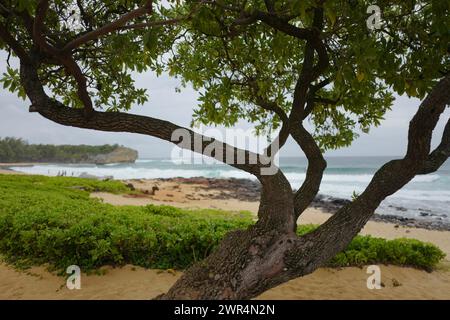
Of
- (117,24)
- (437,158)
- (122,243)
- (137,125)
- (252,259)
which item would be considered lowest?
(122,243)

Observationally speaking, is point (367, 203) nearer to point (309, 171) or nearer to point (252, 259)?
point (309, 171)

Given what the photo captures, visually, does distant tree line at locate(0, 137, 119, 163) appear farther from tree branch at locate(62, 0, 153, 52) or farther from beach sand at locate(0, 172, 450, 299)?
tree branch at locate(62, 0, 153, 52)

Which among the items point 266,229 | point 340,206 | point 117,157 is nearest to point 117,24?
point 266,229

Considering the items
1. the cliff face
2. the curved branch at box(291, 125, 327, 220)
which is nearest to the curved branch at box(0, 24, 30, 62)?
the curved branch at box(291, 125, 327, 220)

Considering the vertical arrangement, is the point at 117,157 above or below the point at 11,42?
above

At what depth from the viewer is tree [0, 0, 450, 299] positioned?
113 inches

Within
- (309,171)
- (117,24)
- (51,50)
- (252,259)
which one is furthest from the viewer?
(309,171)

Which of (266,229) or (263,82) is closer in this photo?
(266,229)

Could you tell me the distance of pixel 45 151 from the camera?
9244 cm

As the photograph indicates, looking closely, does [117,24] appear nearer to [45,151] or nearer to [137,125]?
[137,125]

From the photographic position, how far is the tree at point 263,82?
113 inches

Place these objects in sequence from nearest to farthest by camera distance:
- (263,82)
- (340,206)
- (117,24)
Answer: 1. (117,24)
2. (263,82)
3. (340,206)

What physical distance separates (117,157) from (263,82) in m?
92.7

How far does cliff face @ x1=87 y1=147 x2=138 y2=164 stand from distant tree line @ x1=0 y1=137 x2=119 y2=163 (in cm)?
193
